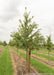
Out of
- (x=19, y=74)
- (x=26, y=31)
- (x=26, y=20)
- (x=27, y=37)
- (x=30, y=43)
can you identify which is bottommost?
(x=19, y=74)

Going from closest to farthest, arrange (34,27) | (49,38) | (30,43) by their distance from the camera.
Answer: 1. (30,43)
2. (34,27)
3. (49,38)

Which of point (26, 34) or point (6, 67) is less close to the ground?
point (26, 34)

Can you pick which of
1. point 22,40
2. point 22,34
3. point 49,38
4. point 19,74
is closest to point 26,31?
point 22,34

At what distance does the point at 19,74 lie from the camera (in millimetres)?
8703

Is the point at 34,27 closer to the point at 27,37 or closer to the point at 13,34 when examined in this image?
the point at 27,37

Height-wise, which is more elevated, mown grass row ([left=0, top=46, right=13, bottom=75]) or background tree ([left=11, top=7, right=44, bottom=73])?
background tree ([left=11, top=7, right=44, bottom=73])

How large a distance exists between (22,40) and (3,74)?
4.38 meters

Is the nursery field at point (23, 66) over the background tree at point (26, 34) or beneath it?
beneath

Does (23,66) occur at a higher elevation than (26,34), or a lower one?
lower

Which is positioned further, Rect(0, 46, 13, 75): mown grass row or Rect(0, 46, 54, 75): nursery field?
Rect(0, 46, 54, 75): nursery field

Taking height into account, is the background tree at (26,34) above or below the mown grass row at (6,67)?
above

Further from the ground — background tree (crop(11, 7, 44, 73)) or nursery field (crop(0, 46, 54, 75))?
background tree (crop(11, 7, 44, 73))

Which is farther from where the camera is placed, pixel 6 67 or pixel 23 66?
pixel 23 66

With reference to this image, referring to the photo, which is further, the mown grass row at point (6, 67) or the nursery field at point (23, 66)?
the nursery field at point (23, 66)
